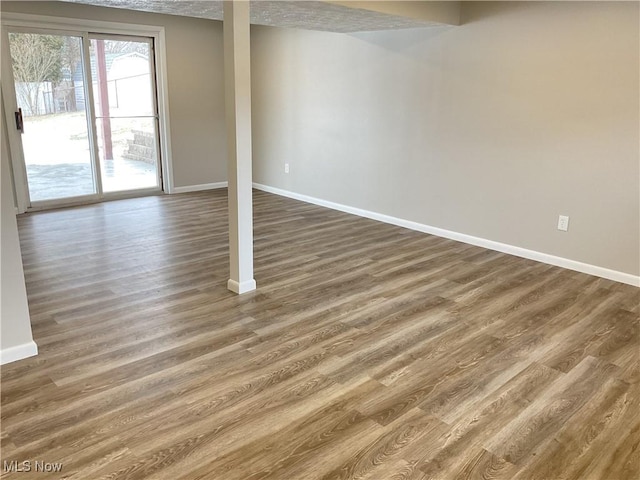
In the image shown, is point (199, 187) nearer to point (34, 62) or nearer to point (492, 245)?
point (34, 62)

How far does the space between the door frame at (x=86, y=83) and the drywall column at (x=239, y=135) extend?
2.91m

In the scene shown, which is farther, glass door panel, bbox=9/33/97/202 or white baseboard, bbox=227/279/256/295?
glass door panel, bbox=9/33/97/202

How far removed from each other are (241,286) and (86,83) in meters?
3.77

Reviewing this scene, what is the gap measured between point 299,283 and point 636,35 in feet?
9.87

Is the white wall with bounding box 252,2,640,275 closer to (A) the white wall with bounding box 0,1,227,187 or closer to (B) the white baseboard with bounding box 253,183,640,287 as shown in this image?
(B) the white baseboard with bounding box 253,183,640,287

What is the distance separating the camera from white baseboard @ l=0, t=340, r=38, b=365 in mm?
2486

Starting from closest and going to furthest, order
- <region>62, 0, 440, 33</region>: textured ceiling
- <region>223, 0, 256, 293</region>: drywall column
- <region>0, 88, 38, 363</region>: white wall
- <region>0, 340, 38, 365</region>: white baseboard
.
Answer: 1. <region>0, 88, 38, 363</region>: white wall
2. <region>0, 340, 38, 365</region>: white baseboard
3. <region>223, 0, 256, 293</region>: drywall column
4. <region>62, 0, 440, 33</region>: textured ceiling

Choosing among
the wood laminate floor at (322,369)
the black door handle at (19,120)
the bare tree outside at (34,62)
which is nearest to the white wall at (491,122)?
the wood laminate floor at (322,369)

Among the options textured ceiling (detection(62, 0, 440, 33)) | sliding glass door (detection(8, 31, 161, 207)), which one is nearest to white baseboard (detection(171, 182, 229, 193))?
sliding glass door (detection(8, 31, 161, 207))

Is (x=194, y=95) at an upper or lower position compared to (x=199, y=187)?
upper

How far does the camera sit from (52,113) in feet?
18.0

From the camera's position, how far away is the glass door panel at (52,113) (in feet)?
17.2

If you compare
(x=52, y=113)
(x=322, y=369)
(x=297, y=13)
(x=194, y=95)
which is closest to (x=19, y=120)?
(x=52, y=113)

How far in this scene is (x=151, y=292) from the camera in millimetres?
3430
